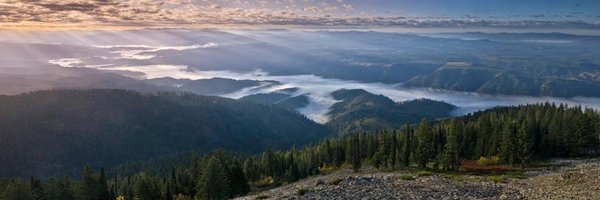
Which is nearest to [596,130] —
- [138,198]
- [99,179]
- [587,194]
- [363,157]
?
[363,157]

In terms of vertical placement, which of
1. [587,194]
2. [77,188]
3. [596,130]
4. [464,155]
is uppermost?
[587,194]

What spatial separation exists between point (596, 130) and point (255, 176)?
272ft

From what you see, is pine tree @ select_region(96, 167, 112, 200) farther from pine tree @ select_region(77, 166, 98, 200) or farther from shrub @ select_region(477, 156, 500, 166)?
shrub @ select_region(477, 156, 500, 166)

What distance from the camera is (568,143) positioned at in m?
112

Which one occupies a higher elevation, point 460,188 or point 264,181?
point 460,188

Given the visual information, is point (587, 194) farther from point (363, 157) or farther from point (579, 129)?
point (363, 157)

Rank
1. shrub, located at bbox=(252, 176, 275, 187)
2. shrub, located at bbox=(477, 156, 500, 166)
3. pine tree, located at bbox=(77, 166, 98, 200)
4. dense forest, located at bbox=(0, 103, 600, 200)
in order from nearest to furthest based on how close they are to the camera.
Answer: dense forest, located at bbox=(0, 103, 600, 200) < shrub, located at bbox=(477, 156, 500, 166) < pine tree, located at bbox=(77, 166, 98, 200) < shrub, located at bbox=(252, 176, 275, 187)

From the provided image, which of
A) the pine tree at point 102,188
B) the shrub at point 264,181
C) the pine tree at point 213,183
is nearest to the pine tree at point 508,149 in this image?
the shrub at point 264,181

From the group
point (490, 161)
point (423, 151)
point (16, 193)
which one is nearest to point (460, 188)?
point (423, 151)

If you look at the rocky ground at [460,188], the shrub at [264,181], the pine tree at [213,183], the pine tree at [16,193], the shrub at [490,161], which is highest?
the rocky ground at [460,188]

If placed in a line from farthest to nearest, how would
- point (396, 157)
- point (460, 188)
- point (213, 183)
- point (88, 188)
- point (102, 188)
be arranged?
1. point (102, 188)
2. point (88, 188)
3. point (396, 157)
4. point (213, 183)
5. point (460, 188)

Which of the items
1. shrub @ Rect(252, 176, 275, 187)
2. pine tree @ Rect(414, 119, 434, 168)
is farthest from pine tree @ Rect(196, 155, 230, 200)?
pine tree @ Rect(414, 119, 434, 168)

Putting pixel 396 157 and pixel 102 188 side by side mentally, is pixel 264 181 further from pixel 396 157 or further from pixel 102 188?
pixel 102 188

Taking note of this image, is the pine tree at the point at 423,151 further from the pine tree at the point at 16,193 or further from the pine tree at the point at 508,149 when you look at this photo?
the pine tree at the point at 16,193
